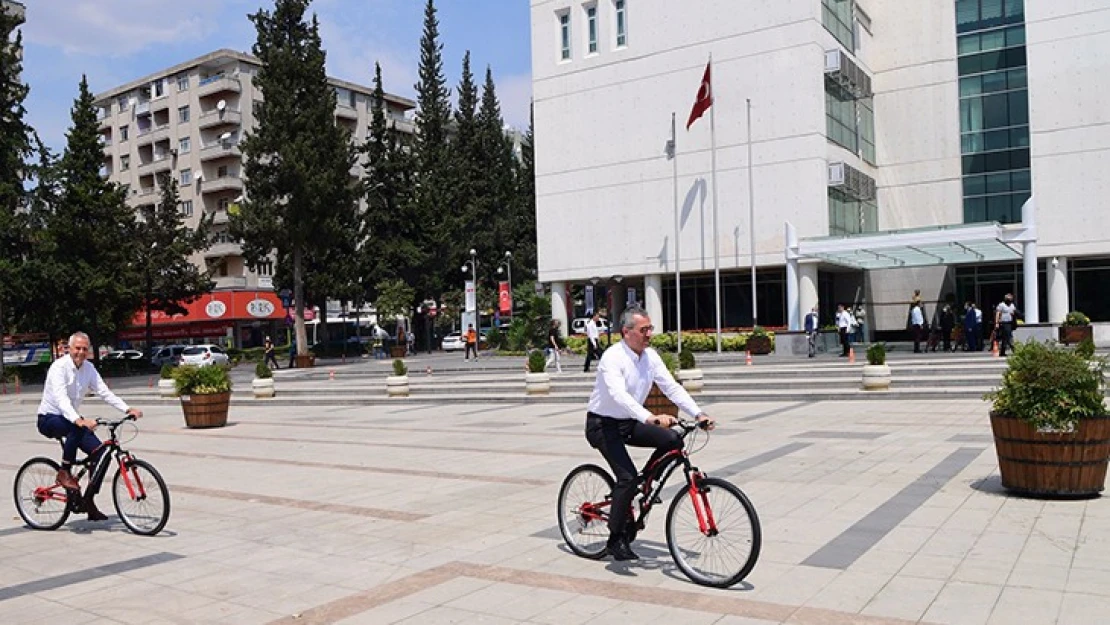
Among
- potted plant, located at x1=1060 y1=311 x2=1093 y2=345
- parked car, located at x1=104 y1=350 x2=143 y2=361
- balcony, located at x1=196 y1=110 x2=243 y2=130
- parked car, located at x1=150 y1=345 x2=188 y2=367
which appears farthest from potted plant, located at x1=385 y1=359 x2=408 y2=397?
balcony, located at x1=196 y1=110 x2=243 y2=130

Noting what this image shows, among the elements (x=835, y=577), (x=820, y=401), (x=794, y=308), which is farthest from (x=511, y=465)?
(x=794, y=308)

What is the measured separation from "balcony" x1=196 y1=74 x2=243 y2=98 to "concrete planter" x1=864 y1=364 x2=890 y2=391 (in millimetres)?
64045

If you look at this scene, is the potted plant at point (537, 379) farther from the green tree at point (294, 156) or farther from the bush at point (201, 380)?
the green tree at point (294, 156)

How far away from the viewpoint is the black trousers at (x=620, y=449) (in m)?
6.25

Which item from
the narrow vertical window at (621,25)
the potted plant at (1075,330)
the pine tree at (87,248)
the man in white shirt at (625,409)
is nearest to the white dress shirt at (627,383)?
the man in white shirt at (625,409)

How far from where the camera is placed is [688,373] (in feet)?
64.3

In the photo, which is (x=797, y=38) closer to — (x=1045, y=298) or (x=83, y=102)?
(x=1045, y=298)

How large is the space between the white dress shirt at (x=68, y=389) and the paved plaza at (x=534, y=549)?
1.18 metres

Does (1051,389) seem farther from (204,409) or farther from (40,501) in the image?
(204,409)

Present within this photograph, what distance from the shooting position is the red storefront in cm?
6638

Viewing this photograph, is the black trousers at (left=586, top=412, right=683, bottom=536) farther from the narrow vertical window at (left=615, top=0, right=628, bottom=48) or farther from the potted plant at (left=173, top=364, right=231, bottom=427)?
the narrow vertical window at (left=615, top=0, right=628, bottom=48)

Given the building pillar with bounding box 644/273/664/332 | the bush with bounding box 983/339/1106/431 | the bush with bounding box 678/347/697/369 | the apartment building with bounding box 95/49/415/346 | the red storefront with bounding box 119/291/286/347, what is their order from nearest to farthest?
1. the bush with bounding box 983/339/1106/431
2. the bush with bounding box 678/347/697/369
3. the building pillar with bounding box 644/273/664/332
4. the red storefront with bounding box 119/291/286/347
5. the apartment building with bounding box 95/49/415/346

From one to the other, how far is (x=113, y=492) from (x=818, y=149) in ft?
112

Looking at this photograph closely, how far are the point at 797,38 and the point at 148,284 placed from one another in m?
38.9
